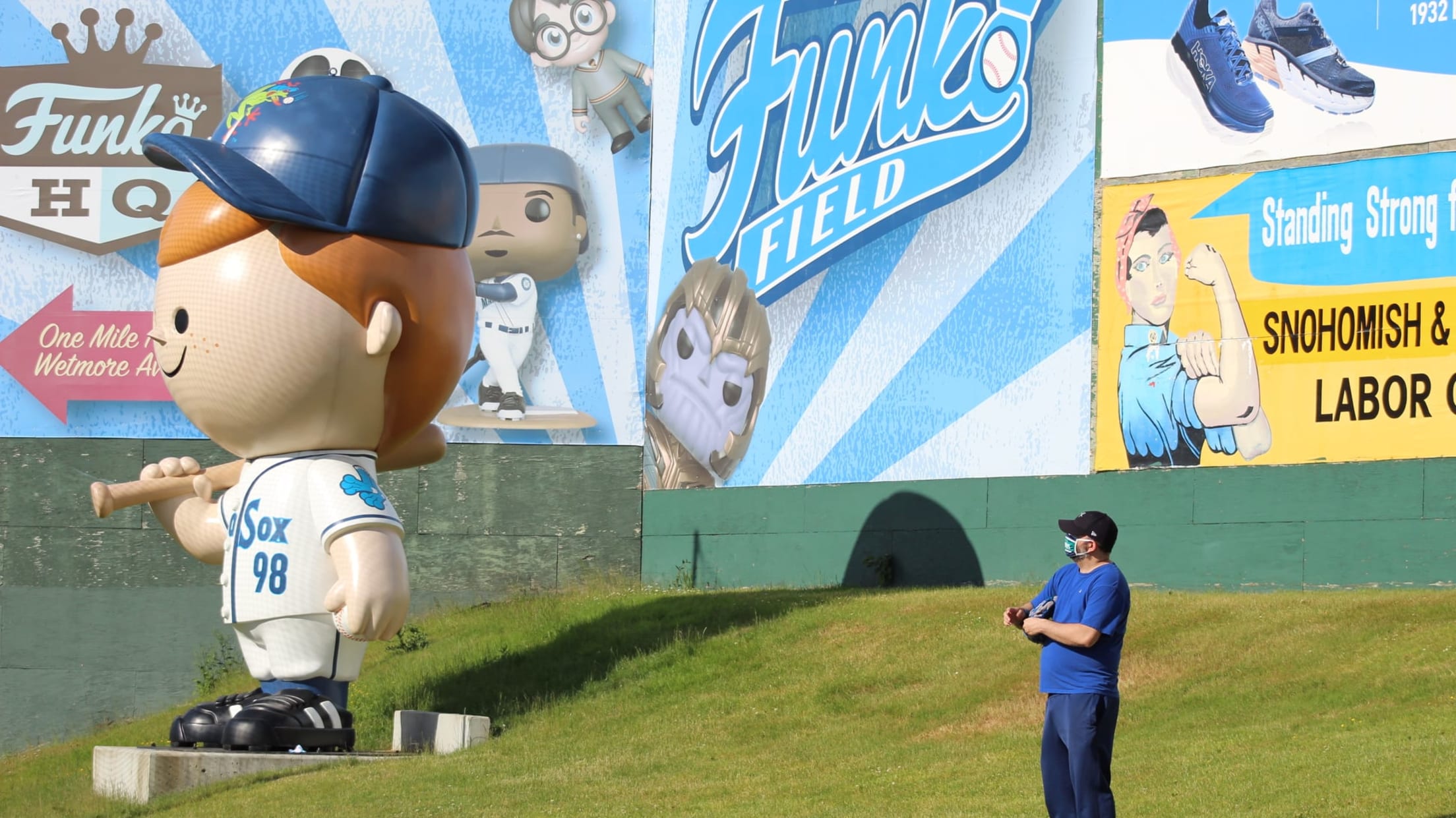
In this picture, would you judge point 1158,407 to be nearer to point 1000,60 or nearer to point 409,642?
point 1000,60

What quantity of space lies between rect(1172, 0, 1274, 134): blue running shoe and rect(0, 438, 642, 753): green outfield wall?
715 cm

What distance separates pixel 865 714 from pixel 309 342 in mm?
4845

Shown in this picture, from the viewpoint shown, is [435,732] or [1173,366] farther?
[1173,366]

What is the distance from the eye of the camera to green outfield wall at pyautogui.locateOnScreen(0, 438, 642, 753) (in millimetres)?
18594

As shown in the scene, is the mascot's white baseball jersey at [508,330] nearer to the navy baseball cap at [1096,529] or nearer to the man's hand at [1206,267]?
the man's hand at [1206,267]

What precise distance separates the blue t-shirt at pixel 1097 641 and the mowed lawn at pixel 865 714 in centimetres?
173

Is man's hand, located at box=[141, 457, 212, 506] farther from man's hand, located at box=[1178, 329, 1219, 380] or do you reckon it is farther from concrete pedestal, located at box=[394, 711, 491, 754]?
man's hand, located at box=[1178, 329, 1219, 380]

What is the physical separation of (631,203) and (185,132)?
16.8 ft

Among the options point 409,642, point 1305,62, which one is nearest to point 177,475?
point 409,642

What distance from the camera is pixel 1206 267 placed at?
1571cm

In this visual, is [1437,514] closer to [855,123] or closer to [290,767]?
[855,123]

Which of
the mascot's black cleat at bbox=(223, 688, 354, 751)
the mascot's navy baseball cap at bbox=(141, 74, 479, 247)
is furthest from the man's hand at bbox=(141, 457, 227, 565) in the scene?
the mascot's navy baseball cap at bbox=(141, 74, 479, 247)

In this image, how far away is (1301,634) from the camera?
500 inches

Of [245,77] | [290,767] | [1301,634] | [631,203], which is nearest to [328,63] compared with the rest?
[245,77]
